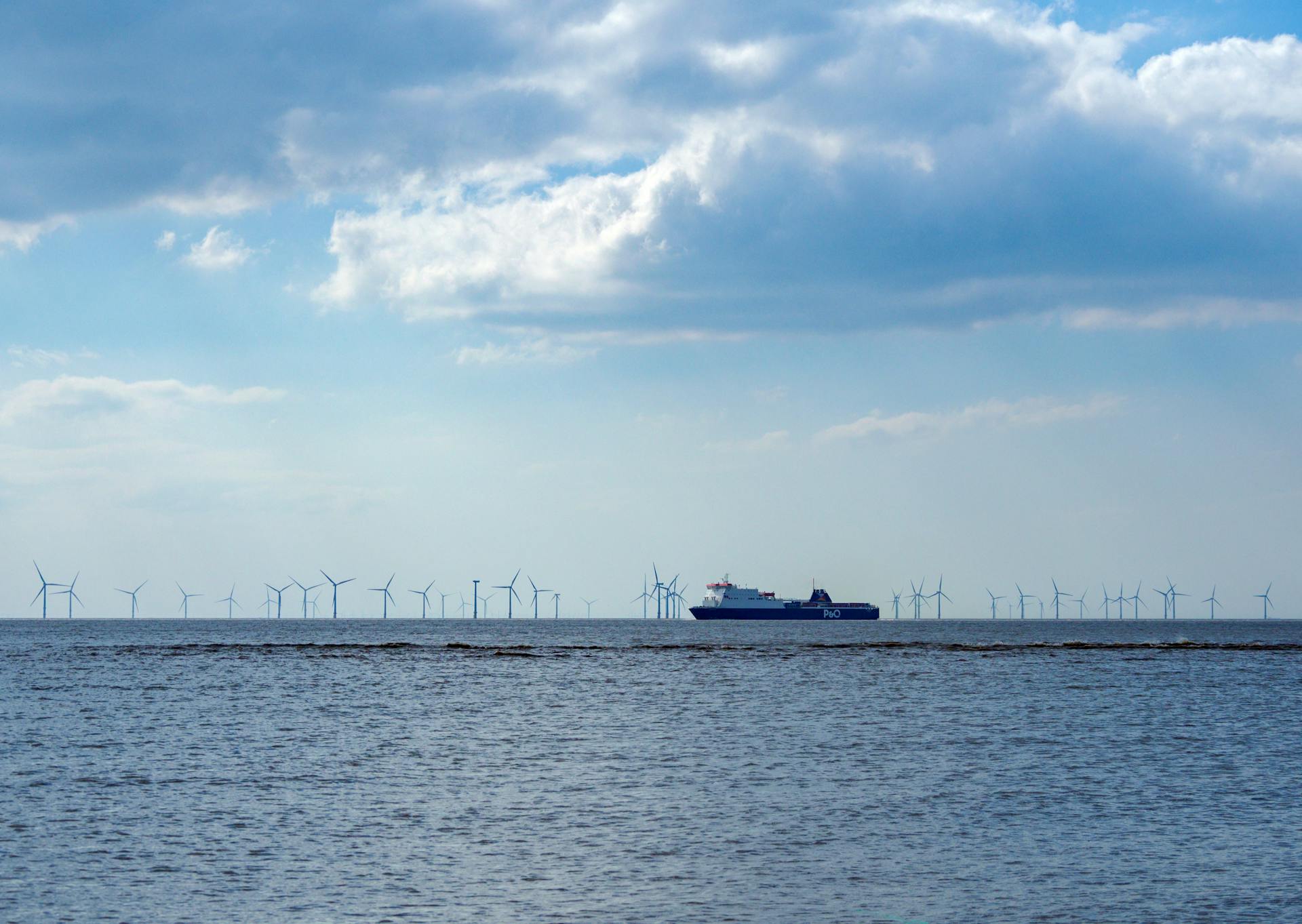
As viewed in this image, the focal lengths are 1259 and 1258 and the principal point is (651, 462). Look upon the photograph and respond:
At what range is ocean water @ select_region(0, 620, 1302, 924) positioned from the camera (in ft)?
92.1

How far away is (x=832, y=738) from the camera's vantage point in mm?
61000

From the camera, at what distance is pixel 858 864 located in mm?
A: 31922

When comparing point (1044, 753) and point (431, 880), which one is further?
point (1044, 753)

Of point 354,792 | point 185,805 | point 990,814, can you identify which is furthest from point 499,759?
point 990,814

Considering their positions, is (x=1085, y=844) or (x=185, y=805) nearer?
(x=1085, y=844)

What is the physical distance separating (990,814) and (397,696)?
5761 cm

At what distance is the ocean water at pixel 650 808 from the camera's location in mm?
28078

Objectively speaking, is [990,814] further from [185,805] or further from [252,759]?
[252,759]

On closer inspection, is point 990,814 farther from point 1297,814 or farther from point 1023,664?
point 1023,664

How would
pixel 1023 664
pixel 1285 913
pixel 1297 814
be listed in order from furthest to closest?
1. pixel 1023 664
2. pixel 1297 814
3. pixel 1285 913

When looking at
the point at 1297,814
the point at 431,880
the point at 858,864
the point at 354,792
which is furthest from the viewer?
the point at 354,792

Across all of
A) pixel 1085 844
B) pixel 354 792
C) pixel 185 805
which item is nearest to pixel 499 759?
pixel 354 792

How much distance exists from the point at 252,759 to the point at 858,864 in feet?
99.0

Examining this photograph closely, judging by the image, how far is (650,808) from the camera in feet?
133
